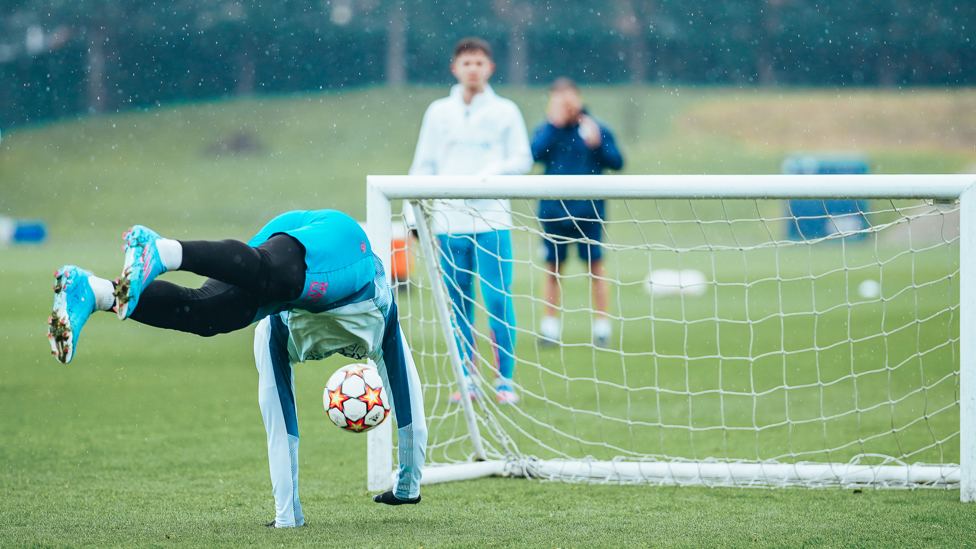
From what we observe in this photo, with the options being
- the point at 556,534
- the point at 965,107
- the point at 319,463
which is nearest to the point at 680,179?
the point at 556,534

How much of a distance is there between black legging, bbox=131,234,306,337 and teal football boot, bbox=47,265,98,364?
19 cm

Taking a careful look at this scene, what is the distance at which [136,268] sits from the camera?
2.37 metres

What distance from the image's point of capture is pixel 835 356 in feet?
20.8

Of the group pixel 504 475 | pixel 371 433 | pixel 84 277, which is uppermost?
pixel 84 277

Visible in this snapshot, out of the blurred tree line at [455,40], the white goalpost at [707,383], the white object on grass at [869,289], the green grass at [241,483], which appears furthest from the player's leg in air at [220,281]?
the blurred tree line at [455,40]

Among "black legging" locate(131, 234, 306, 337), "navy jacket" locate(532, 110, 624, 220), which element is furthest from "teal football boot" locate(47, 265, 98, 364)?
"navy jacket" locate(532, 110, 624, 220)

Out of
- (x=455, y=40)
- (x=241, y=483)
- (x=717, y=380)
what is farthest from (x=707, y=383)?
(x=455, y=40)

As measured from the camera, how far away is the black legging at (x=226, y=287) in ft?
8.14

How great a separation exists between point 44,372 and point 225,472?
10.2 ft

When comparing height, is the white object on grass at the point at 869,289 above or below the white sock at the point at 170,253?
below

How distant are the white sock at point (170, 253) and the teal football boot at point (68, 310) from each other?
196mm

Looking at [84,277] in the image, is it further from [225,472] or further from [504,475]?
[504,475]

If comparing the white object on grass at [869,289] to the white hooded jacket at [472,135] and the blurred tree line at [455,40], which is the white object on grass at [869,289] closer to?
the white hooded jacket at [472,135]

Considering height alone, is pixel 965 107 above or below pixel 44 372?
above
